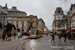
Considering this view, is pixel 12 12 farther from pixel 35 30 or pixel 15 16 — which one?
pixel 35 30

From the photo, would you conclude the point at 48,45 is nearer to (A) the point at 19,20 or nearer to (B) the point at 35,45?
(B) the point at 35,45

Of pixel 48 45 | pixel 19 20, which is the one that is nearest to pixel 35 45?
pixel 48 45

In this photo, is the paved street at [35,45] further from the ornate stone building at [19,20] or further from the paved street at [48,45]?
the ornate stone building at [19,20]

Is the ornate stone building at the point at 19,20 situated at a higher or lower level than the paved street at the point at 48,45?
higher

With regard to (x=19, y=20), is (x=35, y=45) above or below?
below

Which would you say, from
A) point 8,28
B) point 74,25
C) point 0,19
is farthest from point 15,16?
point 74,25

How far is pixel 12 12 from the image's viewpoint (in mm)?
111188

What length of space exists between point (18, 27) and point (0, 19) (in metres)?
40.2

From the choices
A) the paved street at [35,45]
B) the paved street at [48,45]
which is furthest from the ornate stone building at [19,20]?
the paved street at [48,45]

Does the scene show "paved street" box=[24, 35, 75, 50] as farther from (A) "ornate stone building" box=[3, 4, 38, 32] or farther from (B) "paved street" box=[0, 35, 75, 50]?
(A) "ornate stone building" box=[3, 4, 38, 32]

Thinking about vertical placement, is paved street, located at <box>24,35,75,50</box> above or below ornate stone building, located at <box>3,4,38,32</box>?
below

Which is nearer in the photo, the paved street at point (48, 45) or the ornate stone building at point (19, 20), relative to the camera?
the paved street at point (48, 45)

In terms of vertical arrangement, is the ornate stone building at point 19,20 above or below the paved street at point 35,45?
above

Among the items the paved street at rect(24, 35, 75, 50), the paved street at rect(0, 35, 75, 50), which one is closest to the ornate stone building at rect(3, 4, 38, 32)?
the paved street at rect(0, 35, 75, 50)
